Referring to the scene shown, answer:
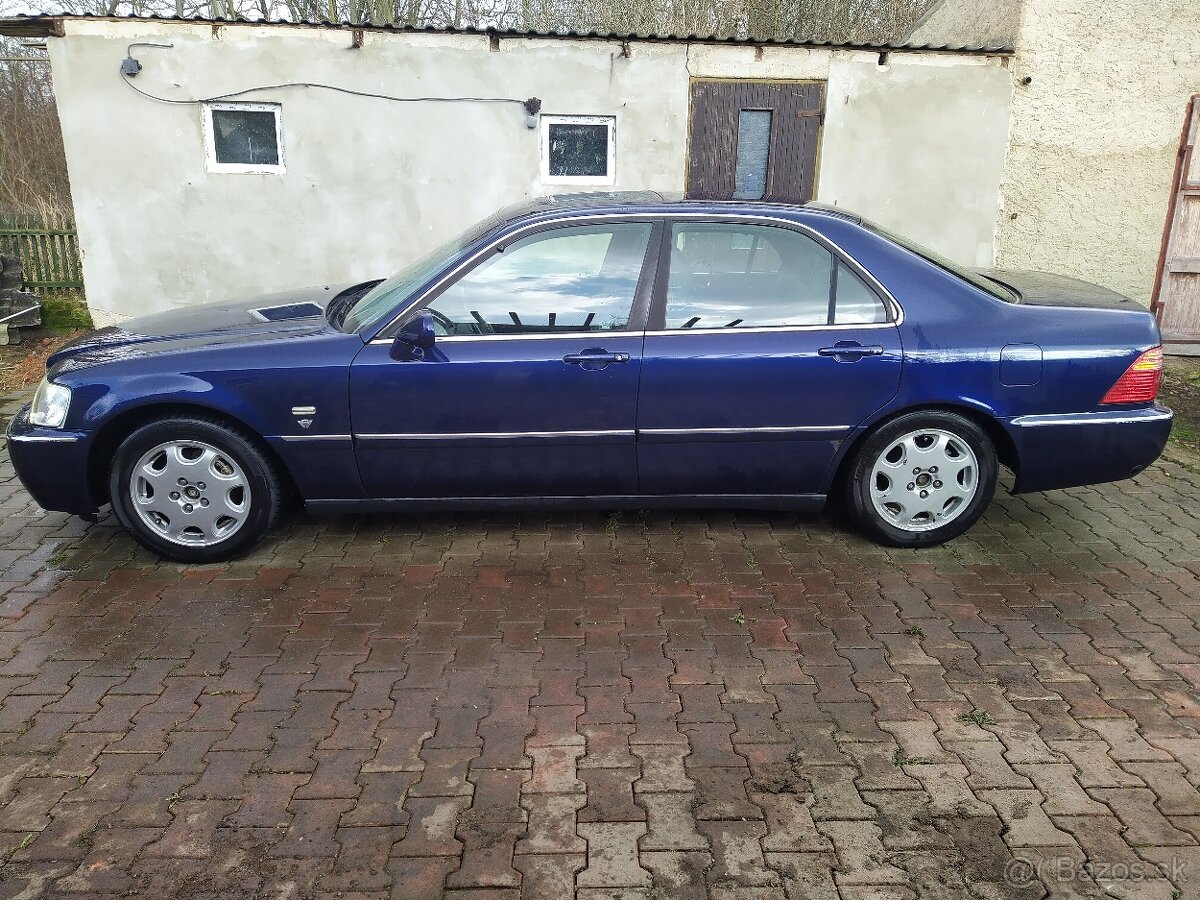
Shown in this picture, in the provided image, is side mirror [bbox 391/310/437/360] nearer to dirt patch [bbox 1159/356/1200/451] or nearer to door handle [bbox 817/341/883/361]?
door handle [bbox 817/341/883/361]

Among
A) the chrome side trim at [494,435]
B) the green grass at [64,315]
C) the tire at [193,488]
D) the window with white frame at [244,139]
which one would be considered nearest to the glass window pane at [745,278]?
the chrome side trim at [494,435]

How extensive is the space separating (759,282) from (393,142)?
5.67 m

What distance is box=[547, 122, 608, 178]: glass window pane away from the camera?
8.63 m

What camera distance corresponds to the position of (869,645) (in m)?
3.45

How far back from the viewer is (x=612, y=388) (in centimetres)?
392

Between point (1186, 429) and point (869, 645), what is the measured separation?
4.45m

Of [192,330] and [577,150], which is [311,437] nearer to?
[192,330]

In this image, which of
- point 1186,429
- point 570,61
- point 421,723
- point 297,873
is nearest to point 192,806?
point 297,873

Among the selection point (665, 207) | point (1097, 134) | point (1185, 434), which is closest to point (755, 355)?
point (665, 207)

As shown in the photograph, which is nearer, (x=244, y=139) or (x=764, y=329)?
(x=764, y=329)

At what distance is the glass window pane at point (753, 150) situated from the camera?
856cm

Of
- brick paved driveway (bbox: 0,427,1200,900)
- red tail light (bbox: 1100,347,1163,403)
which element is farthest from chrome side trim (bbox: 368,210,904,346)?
brick paved driveway (bbox: 0,427,1200,900)

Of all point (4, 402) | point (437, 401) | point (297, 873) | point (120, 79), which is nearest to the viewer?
point (297, 873)

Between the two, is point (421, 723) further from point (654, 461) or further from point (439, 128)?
point (439, 128)
